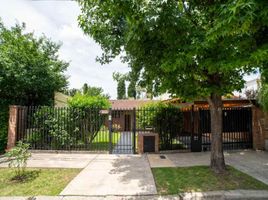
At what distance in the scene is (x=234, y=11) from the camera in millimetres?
3492

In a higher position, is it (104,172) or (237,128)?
(237,128)

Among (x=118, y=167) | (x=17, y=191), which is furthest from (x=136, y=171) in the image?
(x=17, y=191)

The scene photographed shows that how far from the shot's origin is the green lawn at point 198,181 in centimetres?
589

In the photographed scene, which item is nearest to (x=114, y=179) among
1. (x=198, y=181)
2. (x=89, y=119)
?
(x=198, y=181)

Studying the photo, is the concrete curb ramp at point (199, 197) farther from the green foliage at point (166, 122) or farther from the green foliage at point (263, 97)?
the green foliage at point (166, 122)

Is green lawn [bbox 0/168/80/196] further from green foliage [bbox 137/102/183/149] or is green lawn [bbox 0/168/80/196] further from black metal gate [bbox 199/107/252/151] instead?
black metal gate [bbox 199/107/252/151]

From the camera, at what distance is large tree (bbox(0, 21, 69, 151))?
1138cm

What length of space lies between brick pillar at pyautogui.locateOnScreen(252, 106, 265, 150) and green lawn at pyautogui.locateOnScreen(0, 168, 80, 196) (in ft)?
28.7

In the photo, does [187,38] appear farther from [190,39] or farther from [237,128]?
[237,128]

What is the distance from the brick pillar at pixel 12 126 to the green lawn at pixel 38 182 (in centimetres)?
309

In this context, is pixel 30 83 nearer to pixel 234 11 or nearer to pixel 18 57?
pixel 18 57

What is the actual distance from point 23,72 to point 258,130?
1223 cm

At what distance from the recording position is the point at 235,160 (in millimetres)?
9086

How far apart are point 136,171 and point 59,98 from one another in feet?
36.9
